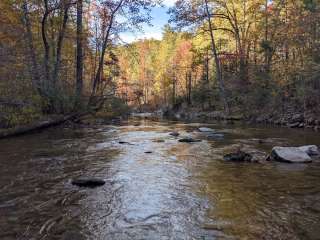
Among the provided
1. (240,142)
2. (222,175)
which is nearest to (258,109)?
(240,142)

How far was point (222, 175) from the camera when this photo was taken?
21.6ft

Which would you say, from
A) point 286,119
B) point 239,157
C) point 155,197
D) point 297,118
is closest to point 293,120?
point 297,118

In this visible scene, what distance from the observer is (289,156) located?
7953 millimetres

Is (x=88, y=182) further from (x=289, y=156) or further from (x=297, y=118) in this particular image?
(x=297, y=118)

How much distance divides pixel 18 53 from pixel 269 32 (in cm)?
2270

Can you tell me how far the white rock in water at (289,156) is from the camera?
25.7ft

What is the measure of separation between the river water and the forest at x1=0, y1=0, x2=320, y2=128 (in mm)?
4584

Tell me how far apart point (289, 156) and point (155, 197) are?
4222 mm

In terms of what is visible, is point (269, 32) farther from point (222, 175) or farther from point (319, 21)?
point (222, 175)

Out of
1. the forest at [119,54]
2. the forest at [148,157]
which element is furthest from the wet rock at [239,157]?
the forest at [119,54]

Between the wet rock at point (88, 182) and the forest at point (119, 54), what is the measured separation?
685 cm

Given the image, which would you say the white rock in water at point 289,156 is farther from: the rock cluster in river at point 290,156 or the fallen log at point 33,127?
the fallen log at point 33,127

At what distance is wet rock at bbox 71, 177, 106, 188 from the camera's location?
5.84 metres

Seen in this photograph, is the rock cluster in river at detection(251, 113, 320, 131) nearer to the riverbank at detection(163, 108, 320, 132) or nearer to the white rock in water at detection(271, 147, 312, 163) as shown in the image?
the riverbank at detection(163, 108, 320, 132)
